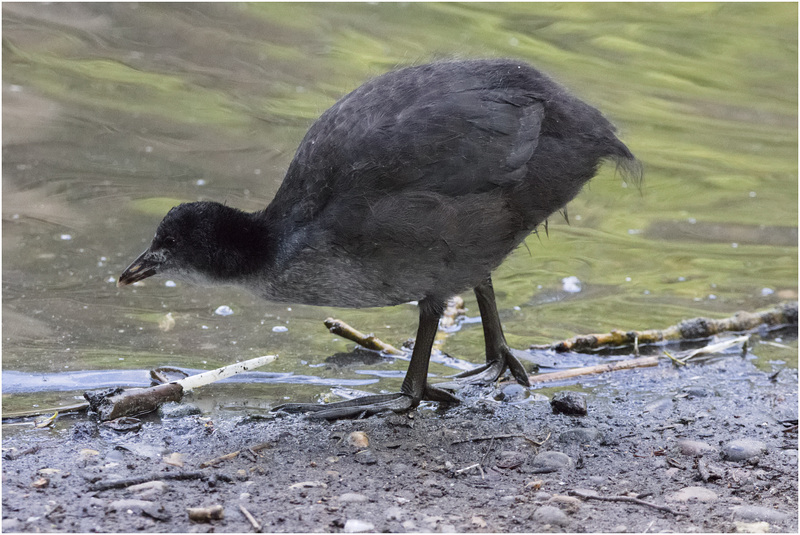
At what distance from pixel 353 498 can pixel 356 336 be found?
1712 mm

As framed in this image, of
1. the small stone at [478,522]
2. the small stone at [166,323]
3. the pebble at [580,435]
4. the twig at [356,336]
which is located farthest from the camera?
the small stone at [166,323]

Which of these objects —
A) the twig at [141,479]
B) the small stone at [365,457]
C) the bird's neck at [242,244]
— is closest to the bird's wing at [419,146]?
the bird's neck at [242,244]

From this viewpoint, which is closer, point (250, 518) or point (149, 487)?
point (250, 518)

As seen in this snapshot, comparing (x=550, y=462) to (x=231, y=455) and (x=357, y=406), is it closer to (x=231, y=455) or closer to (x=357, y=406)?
(x=357, y=406)

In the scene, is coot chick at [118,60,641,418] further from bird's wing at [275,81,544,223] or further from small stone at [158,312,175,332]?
small stone at [158,312,175,332]

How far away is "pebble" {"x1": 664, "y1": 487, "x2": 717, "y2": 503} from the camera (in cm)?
375

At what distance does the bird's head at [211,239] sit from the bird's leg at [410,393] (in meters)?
0.74

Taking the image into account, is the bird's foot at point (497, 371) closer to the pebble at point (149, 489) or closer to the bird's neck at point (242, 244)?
the bird's neck at point (242, 244)

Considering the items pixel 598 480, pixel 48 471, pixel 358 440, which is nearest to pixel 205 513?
pixel 48 471

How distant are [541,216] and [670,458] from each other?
4.21ft

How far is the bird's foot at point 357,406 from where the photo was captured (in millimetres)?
4492

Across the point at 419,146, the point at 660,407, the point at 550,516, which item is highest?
the point at 419,146

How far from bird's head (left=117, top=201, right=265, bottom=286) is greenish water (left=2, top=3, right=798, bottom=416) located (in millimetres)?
656

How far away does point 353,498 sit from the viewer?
3543mm
